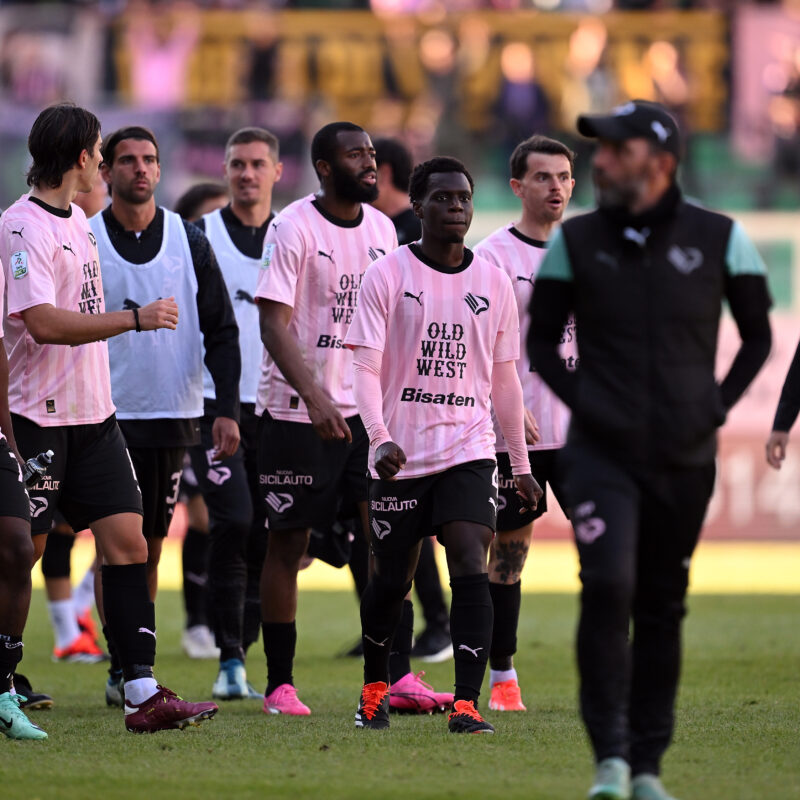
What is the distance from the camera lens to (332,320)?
7719 millimetres

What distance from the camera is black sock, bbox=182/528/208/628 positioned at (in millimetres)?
10617

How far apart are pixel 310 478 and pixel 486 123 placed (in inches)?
A: 834

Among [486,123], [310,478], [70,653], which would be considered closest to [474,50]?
[486,123]

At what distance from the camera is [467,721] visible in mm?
6664

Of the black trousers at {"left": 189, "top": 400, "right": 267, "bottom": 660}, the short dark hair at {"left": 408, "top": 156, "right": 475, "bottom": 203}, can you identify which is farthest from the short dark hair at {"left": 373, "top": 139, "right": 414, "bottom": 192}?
the short dark hair at {"left": 408, "top": 156, "right": 475, "bottom": 203}

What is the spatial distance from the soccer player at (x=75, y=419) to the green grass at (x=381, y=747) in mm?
321

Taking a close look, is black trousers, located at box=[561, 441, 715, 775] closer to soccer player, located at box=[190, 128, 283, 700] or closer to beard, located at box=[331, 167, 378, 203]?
beard, located at box=[331, 167, 378, 203]

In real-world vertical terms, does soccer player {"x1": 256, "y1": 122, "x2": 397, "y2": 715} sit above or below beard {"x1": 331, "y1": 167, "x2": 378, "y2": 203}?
below

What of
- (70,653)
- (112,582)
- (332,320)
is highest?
(332,320)

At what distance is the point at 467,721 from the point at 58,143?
9.77ft

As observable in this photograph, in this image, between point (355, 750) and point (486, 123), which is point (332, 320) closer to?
point (355, 750)

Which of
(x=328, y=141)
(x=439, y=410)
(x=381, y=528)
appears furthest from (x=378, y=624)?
(x=328, y=141)

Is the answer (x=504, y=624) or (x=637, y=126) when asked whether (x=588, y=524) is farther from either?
(x=504, y=624)

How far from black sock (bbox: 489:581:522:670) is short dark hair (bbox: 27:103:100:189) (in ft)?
9.36
